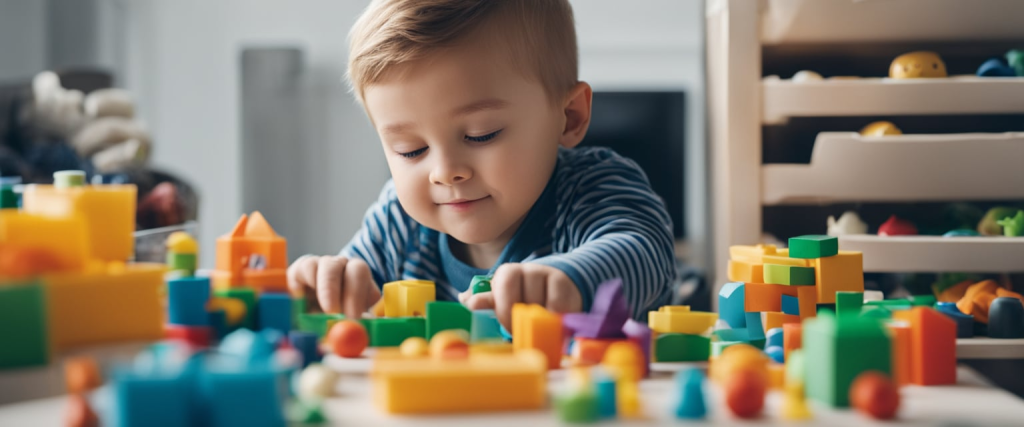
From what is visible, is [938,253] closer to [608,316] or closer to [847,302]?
[847,302]

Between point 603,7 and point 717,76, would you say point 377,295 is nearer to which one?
point 717,76

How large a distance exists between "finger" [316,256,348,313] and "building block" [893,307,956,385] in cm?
44

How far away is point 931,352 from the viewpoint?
47 cm

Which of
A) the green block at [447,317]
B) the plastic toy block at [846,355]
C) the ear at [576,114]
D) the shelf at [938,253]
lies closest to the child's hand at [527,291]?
the green block at [447,317]

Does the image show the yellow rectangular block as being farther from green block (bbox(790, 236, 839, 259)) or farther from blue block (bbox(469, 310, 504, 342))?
blue block (bbox(469, 310, 504, 342))

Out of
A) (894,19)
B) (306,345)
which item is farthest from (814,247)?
(894,19)

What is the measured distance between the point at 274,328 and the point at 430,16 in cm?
38

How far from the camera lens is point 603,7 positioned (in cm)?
372

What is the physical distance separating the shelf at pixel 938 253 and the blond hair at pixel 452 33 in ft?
1.32

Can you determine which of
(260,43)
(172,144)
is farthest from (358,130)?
(172,144)

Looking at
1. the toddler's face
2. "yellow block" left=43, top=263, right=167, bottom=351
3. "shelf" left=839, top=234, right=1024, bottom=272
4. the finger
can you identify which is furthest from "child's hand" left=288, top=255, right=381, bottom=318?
"shelf" left=839, top=234, right=1024, bottom=272

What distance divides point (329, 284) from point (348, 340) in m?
0.19

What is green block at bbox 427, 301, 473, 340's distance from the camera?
1.86 ft

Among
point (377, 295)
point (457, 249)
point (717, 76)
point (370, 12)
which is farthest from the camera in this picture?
point (717, 76)
